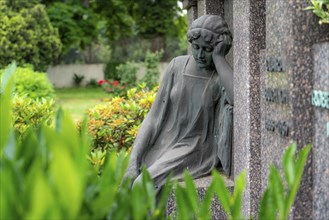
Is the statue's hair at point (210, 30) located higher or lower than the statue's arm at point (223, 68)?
higher

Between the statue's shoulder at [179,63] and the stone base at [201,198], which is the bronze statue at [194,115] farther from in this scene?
the stone base at [201,198]

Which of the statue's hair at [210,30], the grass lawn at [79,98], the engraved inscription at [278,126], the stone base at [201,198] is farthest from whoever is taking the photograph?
the grass lawn at [79,98]

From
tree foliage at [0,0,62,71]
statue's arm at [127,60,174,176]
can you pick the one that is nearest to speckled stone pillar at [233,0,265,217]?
statue's arm at [127,60,174,176]

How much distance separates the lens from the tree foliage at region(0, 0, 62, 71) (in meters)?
21.7

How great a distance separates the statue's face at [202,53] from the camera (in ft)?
15.8

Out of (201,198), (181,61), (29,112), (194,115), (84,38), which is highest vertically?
(181,61)

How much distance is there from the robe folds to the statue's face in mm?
113

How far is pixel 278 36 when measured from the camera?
361 centimetres

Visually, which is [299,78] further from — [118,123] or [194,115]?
[118,123]

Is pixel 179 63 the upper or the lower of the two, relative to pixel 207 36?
lower

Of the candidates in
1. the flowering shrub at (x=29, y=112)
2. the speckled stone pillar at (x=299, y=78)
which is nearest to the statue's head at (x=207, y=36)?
the speckled stone pillar at (x=299, y=78)

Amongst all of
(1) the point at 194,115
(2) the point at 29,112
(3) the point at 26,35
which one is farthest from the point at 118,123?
(3) the point at 26,35

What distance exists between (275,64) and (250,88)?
66 centimetres

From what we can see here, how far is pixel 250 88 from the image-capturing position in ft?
14.1
